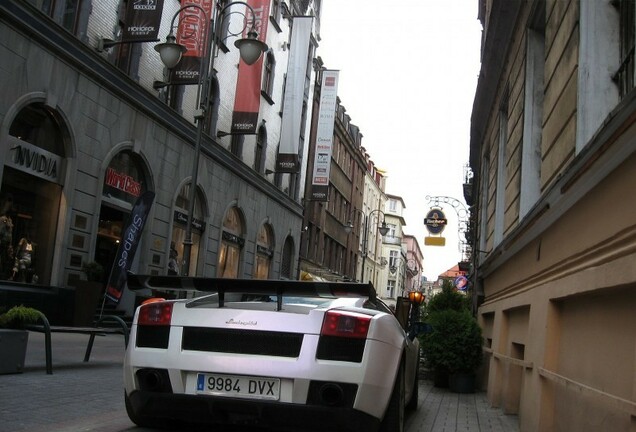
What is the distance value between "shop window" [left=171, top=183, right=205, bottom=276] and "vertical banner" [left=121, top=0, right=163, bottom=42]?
18.7ft

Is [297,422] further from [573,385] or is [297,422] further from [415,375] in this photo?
[415,375]

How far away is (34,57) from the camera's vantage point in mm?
13711

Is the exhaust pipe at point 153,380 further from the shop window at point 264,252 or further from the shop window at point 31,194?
the shop window at point 264,252

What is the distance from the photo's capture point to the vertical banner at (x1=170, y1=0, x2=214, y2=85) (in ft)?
62.6

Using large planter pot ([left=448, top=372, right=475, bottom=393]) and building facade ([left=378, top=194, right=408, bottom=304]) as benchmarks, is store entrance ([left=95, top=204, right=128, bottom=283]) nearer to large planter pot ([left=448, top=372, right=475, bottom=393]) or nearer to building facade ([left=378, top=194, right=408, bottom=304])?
large planter pot ([left=448, top=372, right=475, bottom=393])

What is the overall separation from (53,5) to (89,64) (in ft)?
5.19

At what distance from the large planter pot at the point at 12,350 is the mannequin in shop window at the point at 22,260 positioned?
759 centimetres

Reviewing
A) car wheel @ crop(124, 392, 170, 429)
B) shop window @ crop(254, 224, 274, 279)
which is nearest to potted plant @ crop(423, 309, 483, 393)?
car wheel @ crop(124, 392, 170, 429)

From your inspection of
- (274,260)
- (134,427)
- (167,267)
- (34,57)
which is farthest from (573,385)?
(274,260)

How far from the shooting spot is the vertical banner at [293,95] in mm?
29516

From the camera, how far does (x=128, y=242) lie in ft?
42.5

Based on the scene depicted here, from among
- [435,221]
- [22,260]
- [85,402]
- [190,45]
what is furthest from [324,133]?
[85,402]

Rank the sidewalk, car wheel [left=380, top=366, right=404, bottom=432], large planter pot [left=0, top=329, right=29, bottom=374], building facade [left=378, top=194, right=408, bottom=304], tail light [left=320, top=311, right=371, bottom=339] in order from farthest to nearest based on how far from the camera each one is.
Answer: building facade [left=378, top=194, right=408, bottom=304] → large planter pot [left=0, top=329, right=29, bottom=374] → the sidewalk → car wheel [left=380, top=366, right=404, bottom=432] → tail light [left=320, top=311, right=371, bottom=339]

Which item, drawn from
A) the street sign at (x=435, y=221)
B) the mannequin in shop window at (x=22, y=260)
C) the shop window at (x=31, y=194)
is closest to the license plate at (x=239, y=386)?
the shop window at (x=31, y=194)
